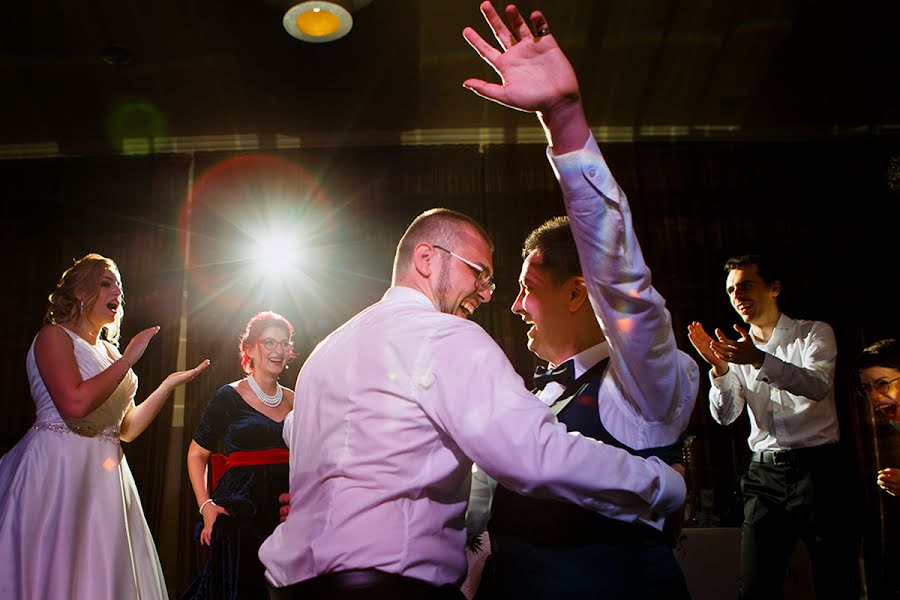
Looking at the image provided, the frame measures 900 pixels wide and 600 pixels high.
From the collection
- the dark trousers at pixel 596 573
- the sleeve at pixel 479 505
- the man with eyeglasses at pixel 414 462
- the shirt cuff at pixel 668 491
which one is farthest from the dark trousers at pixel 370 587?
the shirt cuff at pixel 668 491

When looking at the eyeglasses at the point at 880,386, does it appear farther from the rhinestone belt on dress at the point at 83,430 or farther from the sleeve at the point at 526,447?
the rhinestone belt on dress at the point at 83,430

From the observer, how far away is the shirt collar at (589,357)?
1530mm

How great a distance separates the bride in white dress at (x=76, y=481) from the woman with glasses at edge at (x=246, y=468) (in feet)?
2.38

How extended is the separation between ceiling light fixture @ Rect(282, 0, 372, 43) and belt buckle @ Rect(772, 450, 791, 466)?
344 cm

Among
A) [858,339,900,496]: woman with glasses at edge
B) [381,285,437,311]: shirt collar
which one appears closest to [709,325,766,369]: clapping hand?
[858,339,900,496]: woman with glasses at edge

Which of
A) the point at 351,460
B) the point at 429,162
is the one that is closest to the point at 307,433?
the point at 351,460

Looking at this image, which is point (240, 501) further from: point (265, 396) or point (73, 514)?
point (73, 514)

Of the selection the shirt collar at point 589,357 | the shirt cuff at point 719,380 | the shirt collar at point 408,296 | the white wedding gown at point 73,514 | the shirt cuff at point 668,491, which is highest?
the shirt collar at point 408,296

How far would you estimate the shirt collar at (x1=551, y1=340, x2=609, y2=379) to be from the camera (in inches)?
60.2

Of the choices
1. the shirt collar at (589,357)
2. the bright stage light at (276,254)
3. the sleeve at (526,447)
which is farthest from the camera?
the bright stage light at (276,254)

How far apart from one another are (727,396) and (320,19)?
129 inches

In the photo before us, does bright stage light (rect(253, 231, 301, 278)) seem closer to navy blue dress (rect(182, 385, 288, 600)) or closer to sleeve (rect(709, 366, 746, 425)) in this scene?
navy blue dress (rect(182, 385, 288, 600))

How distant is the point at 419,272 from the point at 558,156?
53 cm

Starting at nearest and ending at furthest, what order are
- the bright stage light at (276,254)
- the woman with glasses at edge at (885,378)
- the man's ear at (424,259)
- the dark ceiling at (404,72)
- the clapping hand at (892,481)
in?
the man's ear at (424,259) < the clapping hand at (892,481) < the woman with glasses at edge at (885,378) < the dark ceiling at (404,72) < the bright stage light at (276,254)
